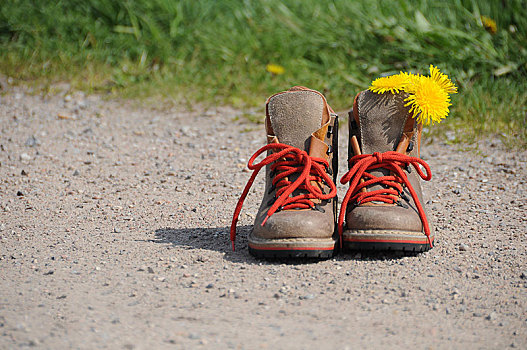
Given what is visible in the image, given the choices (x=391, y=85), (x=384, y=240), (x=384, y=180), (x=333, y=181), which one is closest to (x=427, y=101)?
(x=391, y=85)

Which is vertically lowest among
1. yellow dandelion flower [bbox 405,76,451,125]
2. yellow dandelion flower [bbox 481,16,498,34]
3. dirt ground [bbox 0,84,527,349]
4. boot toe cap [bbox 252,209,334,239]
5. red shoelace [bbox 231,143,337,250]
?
dirt ground [bbox 0,84,527,349]

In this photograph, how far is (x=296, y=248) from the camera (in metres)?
2.10

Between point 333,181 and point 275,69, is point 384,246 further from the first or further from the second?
point 275,69

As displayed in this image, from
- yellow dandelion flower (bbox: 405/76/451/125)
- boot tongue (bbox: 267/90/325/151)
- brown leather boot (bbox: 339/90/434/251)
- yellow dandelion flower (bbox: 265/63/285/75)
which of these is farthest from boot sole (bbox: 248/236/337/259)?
yellow dandelion flower (bbox: 265/63/285/75)

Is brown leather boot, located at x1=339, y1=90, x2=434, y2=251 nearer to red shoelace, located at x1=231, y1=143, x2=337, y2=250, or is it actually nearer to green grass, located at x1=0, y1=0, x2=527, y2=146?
red shoelace, located at x1=231, y1=143, x2=337, y2=250

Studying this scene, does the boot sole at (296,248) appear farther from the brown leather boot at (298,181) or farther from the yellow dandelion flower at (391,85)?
the yellow dandelion flower at (391,85)

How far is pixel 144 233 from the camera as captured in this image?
8.38 feet

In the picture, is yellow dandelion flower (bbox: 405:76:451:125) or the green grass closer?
yellow dandelion flower (bbox: 405:76:451:125)

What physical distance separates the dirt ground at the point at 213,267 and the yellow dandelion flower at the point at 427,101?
53 centimetres

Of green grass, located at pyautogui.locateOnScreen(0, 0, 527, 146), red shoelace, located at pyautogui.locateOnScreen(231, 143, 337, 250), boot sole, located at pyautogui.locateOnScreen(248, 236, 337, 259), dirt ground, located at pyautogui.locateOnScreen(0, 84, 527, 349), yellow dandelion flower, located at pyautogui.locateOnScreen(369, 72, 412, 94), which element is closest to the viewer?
dirt ground, located at pyautogui.locateOnScreen(0, 84, 527, 349)

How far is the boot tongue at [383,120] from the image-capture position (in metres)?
2.36

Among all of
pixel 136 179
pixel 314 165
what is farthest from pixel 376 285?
pixel 136 179

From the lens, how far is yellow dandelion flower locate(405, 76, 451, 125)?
2.30 meters

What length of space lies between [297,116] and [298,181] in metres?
0.27
